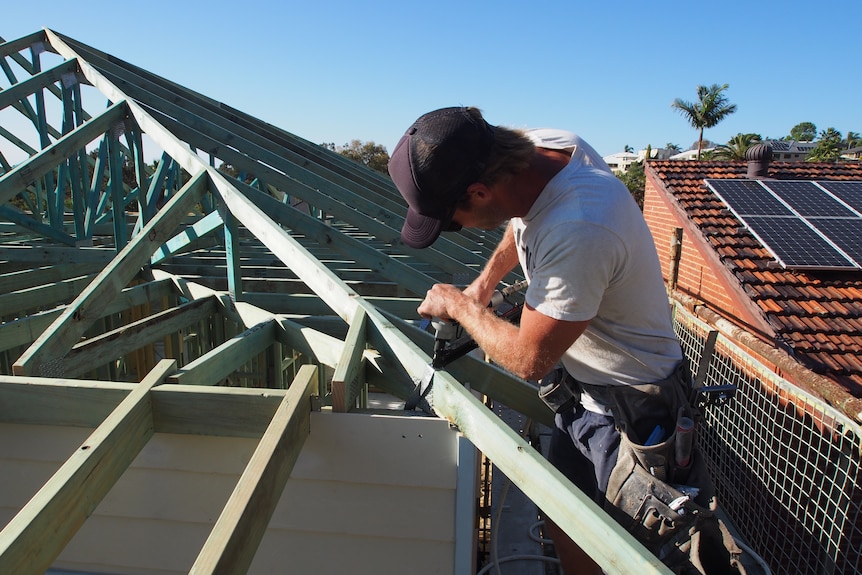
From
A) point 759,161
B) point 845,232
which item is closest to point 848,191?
point 759,161

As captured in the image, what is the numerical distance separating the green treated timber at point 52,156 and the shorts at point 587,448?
4.08 metres

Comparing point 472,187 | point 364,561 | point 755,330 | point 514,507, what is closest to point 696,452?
point 472,187

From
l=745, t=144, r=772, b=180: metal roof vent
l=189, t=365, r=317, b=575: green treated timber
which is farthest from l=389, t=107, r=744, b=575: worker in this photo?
l=745, t=144, r=772, b=180: metal roof vent

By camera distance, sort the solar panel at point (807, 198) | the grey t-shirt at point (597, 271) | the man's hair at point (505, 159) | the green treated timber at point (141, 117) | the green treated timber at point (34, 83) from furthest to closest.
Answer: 1. the solar panel at point (807, 198)
2. the green treated timber at point (34, 83)
3. the green treated timber at point (141, 117)
4. the man's hair at point (505, 159)
5. the grey t-shirt at point (597, 271)

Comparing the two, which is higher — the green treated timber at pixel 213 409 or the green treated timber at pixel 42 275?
the green treated timber at pixel 42 275

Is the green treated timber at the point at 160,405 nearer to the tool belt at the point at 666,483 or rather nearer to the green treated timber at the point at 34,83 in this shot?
the tool belt at the point at 666,483

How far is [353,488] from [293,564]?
47 cm

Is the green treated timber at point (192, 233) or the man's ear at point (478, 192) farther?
the green treated timber at point (192, 233)

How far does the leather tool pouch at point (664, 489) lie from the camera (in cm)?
175

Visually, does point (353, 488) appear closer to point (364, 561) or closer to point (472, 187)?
point (364, 561)

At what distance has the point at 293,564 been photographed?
7.55ft

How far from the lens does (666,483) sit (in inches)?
70.6

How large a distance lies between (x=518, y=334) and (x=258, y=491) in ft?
3.02

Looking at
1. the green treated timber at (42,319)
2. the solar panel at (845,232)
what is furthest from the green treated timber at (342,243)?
the solar panel at (845,232)
